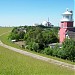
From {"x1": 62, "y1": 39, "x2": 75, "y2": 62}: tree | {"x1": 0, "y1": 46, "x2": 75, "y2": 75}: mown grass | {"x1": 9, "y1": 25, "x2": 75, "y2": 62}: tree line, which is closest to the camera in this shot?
{"x1": 0, "y1": 46, "x2": 75, "y2": 75}: mown grass

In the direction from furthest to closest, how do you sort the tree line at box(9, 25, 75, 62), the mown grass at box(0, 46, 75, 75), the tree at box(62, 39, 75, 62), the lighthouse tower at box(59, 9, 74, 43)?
the lighthouse tower at box(59, 9, 74, 43), the tree line at box(9, 25, 75, 62), the tree at box(62, 39, 75, 62), the mown grass at box(0, 46, 75, 75)

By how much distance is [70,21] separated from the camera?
48.0 m

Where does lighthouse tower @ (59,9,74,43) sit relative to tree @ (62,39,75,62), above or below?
above

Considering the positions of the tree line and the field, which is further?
the tree line

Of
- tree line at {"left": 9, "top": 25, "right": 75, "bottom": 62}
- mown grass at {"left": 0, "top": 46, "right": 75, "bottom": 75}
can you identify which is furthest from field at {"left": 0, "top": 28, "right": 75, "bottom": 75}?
tree line at {"left": 9, "top": 25, "right": 75, "bottom": 62}

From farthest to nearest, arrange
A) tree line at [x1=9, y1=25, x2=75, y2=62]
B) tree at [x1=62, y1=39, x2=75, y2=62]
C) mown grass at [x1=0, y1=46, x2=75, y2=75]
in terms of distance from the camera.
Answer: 1. tree line at [x1=9, y1=25, x2=75, y2=62]
2. tree at [x1=62, y1=39, x2=75, y2=62]
3. mown grass at [x1=0, y1=46, x2=75, y2=75]

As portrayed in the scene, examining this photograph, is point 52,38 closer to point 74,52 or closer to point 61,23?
point 61,23

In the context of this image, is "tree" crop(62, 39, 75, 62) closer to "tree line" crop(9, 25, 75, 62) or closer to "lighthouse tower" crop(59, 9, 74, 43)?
"tree line" crop(9, 25, 75, 62)

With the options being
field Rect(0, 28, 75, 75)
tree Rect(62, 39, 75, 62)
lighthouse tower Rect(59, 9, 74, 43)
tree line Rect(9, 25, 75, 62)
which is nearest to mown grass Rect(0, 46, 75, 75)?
field Rect(0, 28, 75, 75)

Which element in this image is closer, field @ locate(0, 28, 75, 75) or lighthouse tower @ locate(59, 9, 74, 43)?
field @ locate(0, 28, 75, 75)

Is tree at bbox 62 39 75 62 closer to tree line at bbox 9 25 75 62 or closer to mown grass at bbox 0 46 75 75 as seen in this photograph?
tree line at bbox 9 25 75 62

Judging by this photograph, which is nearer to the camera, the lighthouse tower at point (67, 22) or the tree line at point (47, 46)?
the tree line at point (47, 46)

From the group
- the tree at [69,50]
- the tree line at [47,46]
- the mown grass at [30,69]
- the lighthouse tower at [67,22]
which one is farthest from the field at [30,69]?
the lighthouse tower at [67,22]

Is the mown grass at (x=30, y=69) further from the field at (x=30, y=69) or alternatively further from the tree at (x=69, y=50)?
the tree at (x=69, y=50)
